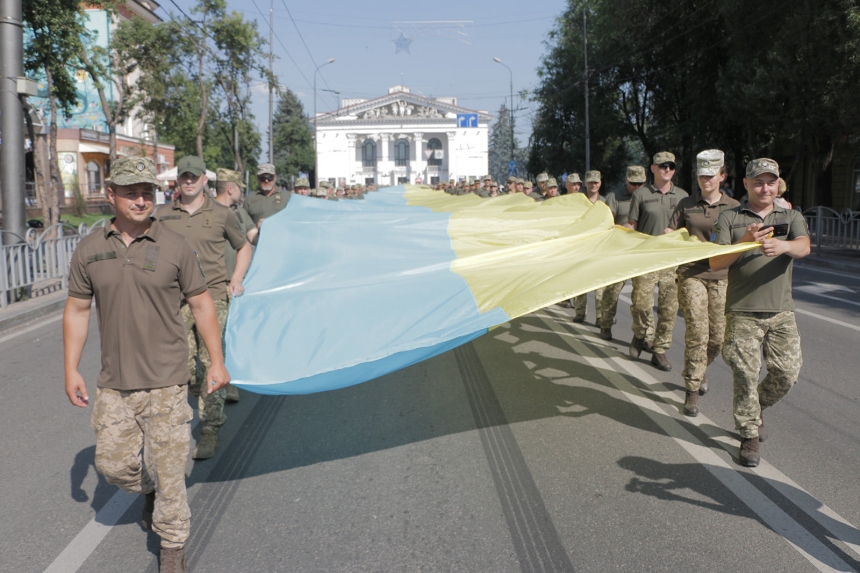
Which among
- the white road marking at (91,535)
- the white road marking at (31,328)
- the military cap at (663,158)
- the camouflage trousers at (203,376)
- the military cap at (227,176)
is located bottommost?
the white road marking at (91,535)

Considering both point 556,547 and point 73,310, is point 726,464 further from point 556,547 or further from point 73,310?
point 73,310

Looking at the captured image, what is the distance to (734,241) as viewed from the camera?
5074 millimetres

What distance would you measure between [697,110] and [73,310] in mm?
31754

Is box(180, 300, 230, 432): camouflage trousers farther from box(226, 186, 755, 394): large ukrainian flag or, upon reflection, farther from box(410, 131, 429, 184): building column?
box(410, 131, 429, 184): building column

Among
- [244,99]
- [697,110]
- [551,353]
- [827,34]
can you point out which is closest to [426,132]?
[244,99]

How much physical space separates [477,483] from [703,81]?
3079 cm

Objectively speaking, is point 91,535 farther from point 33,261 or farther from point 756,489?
point 33,261

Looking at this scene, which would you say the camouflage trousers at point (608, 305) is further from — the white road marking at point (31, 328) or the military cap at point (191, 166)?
the white road marking at point (31, 328)

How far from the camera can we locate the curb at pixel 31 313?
10970 millimetres

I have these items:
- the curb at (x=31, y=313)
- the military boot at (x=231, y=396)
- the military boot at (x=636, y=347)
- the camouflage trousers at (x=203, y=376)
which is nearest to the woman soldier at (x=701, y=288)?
the military boot at (x=636, y=347)

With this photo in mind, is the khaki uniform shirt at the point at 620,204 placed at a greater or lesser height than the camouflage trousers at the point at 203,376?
greater

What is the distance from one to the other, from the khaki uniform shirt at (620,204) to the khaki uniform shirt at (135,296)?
19.6ft

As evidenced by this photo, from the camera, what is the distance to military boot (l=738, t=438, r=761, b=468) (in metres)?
4.85

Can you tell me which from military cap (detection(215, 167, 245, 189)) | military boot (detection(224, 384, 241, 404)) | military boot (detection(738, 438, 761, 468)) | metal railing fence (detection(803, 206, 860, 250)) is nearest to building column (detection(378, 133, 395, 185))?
metal railing fence (detection(803, 206, 860, 250))
